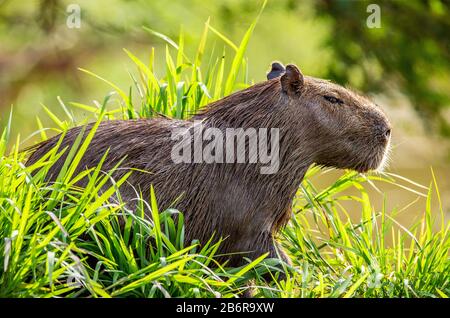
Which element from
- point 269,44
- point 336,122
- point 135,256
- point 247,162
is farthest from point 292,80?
point 269,44

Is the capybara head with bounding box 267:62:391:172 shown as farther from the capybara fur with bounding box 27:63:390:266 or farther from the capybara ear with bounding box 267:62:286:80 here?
the capybara ear with bounding box 267:62:286:80

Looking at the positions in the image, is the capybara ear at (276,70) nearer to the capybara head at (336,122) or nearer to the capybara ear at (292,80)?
the capybara head at (336,122)

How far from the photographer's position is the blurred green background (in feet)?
35.9

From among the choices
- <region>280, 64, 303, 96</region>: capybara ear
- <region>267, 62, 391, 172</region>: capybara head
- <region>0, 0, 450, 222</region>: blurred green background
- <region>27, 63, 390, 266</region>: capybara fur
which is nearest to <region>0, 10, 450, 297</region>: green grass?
<region>27, 63, 390, 266</region>: capybara fur

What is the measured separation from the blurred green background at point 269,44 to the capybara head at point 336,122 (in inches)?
192

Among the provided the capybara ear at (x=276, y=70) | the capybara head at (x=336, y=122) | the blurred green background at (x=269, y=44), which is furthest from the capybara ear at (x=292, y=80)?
the blurred green background at (x=269, y=44)

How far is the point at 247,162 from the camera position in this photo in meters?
4.27

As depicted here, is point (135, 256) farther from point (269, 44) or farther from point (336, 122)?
point (269, 44)

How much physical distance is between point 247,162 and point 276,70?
0.76m

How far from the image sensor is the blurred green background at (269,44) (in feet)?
35.9

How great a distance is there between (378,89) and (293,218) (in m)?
6.00

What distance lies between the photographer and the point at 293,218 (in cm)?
471
